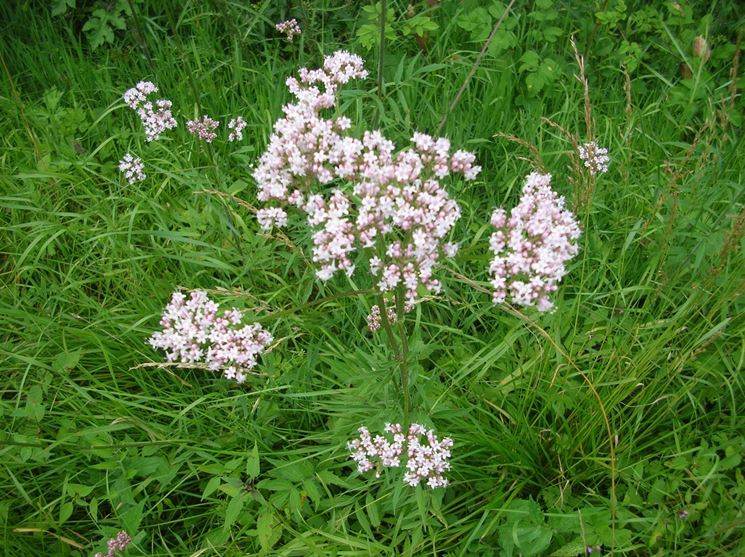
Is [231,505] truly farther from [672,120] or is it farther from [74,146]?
[672,120]

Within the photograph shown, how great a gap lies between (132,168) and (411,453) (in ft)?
8.98

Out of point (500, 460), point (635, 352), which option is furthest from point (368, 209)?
point (635, 352)

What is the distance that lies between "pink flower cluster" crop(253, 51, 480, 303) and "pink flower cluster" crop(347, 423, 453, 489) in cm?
76

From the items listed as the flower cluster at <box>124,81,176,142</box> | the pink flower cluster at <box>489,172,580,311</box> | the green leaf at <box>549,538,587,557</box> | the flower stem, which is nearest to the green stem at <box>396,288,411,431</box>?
the flower stem

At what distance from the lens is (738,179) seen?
395cm

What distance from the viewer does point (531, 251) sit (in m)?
2.16

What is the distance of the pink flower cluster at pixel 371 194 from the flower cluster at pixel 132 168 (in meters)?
1.97

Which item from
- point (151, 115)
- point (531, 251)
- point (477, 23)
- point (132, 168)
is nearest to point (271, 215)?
point (531, 251)

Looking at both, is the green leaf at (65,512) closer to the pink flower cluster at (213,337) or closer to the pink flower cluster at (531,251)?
the pink flower cluster at (213,337)

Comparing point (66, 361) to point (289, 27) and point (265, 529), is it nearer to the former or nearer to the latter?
point (265, 529)

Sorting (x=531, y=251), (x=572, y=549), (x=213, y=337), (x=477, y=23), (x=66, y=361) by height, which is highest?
(x=477, y=23)

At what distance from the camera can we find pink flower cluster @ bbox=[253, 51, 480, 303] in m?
2.12

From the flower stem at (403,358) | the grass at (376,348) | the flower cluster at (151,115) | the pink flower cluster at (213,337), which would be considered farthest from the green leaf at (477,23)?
the pink flower cluster at (213,337)

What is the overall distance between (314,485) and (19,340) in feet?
6.97
